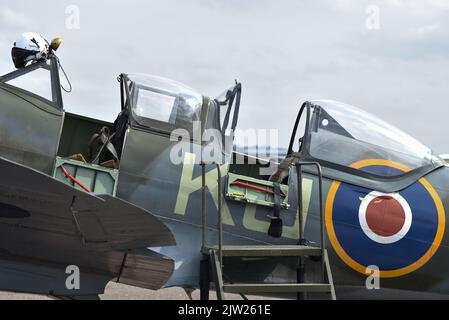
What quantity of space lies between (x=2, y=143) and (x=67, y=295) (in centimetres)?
138

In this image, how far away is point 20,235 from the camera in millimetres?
5422

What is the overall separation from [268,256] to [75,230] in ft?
5.07

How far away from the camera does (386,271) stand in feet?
20.2

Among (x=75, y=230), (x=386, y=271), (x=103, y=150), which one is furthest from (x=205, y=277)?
(x=386, y=271)

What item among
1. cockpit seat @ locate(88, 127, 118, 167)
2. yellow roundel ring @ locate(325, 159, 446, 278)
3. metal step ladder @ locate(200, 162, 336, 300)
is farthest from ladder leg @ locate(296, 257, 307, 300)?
cockpit seat @ locate(88, 127, 118, 167)

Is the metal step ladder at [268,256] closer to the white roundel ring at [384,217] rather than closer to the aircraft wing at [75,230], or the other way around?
the aircraft wing at [75,230]

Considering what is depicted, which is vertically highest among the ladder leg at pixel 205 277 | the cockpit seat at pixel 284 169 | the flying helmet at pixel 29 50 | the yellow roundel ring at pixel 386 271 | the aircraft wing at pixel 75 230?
the flying helmet at pixel 29 50

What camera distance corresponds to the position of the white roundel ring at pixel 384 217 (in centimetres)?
605

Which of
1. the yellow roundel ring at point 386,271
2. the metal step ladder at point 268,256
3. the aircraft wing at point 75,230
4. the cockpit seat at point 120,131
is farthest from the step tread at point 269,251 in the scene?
the cockpit seat at point 120,131

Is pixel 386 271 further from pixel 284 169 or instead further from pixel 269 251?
pixel 269 251

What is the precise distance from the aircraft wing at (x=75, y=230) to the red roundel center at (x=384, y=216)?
1828mm

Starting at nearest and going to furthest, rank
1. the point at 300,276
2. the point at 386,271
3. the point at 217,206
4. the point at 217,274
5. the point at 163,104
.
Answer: the point at 217,274 < the point at 300,276 < the point at 217,206 < the point at 163,104 < the point at 386,271

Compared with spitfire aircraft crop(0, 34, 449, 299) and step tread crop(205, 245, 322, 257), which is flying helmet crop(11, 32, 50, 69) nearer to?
spitfire aircraft crop(0, 34, 449, 299)
